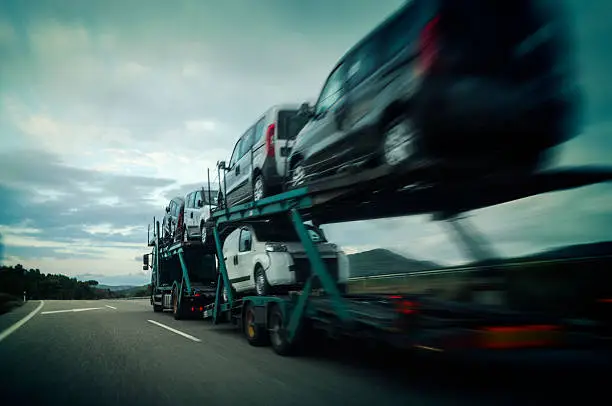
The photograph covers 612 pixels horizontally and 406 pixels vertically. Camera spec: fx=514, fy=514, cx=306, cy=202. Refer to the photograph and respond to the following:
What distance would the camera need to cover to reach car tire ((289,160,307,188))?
7711 millimetres

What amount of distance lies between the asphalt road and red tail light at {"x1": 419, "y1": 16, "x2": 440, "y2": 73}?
3.07 metres

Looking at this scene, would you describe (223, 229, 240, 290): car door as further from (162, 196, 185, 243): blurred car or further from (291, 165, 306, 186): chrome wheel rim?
(162, 196, 185, 243): blurred car

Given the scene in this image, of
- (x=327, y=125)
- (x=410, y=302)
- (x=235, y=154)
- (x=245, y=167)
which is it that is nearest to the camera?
(x=410, y=302)

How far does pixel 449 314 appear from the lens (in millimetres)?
5133

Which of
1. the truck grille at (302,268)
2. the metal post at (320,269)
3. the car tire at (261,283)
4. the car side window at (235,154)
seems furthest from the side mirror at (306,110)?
the car side window at (235,154)

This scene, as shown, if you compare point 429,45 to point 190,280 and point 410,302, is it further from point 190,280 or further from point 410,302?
point 190,280

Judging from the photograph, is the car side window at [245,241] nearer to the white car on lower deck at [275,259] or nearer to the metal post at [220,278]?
Answer: the white car on lower deck at [275,259]

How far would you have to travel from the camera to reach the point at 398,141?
17.6 ft

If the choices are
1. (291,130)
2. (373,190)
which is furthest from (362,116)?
(291,130)

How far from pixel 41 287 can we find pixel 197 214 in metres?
44.8

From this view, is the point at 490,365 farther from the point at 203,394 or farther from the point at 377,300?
the point at 203,394

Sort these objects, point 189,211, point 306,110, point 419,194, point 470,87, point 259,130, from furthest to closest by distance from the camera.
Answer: point 189,211
point 259,130
point 306,110
point 419,194
point 470,87

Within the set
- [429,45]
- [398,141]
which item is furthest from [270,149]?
[429,45]

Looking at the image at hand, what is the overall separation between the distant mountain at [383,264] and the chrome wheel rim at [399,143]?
4.47 ft
